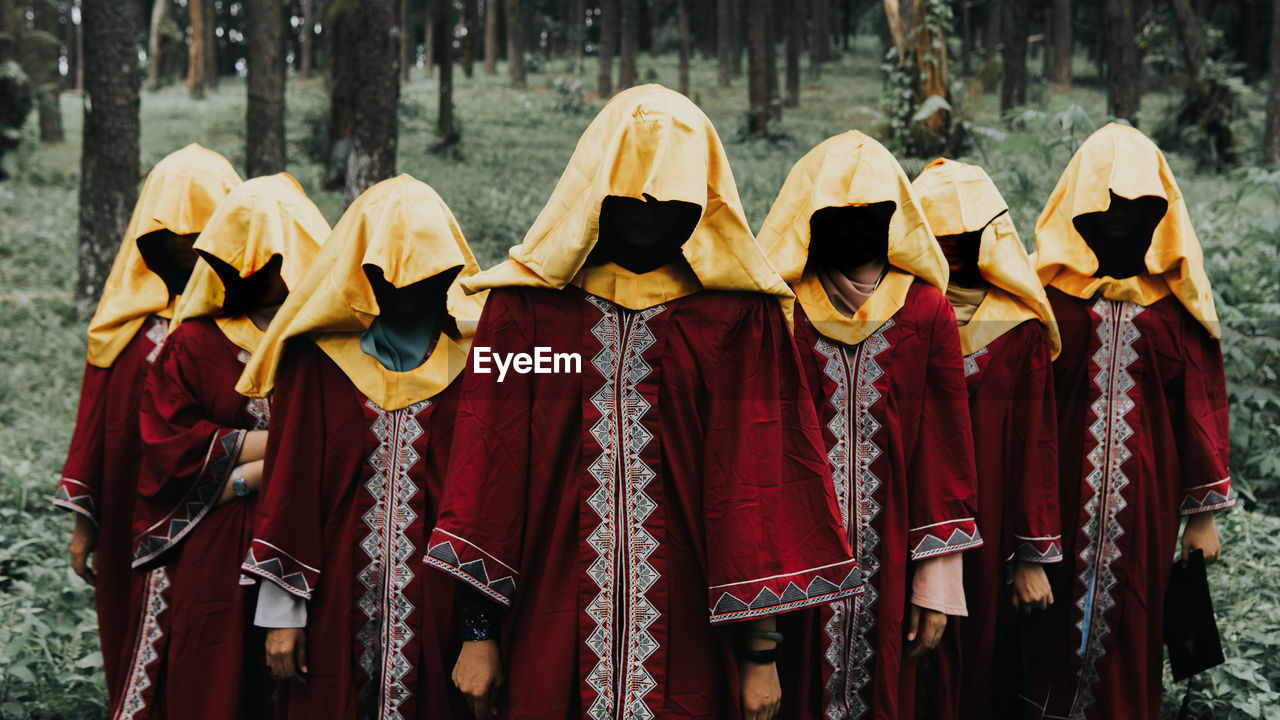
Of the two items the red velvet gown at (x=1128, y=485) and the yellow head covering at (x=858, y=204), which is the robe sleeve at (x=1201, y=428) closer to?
the red velvet gown at (x=1128, y=485)

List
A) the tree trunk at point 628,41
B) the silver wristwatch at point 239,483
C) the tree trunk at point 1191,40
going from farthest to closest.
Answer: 1. the tree trunk at point 628,41
2. the tree trunk at point 1191,40
3. the silver wristwatch at point 239,483

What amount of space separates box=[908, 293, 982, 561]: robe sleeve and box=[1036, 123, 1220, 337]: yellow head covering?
956 millimetres

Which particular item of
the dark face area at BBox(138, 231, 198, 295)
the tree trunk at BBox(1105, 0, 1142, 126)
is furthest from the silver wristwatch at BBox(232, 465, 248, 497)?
the tree trunk at BBox(1105, 0, 1142, 126)

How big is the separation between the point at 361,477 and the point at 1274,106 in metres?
15.2

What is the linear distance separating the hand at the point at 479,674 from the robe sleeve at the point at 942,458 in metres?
1.37

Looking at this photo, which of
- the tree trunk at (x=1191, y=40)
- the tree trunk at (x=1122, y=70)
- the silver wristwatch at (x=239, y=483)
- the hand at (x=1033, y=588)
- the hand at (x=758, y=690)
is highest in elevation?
the tree trunk at (x=1191, y=40)

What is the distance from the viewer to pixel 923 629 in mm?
3131

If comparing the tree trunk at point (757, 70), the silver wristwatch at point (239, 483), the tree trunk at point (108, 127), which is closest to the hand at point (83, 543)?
the silver wristwatch at point (239, 483)

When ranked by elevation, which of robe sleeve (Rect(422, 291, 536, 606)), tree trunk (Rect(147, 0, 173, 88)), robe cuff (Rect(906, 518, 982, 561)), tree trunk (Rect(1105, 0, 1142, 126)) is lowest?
robe cuff (Rect(906, 518, 982, 561))

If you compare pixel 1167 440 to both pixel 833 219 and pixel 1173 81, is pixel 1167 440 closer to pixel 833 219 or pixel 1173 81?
pixel 833 219

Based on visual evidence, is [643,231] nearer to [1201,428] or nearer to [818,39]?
[1201,428]

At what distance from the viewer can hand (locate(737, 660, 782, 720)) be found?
8.38ft

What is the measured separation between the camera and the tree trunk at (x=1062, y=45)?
25.5m

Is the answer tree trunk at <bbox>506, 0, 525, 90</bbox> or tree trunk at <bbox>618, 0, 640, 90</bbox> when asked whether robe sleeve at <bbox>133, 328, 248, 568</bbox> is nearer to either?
tree trunk at <bbox>618, 0, 640, 90</bbox>
